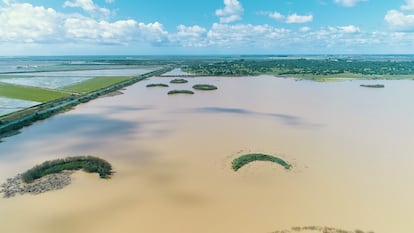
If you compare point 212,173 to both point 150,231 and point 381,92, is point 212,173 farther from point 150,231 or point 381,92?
point 381,92

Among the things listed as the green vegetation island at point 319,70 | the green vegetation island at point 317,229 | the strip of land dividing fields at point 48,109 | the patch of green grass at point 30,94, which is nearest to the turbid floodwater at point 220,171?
the green vegetation island at point 317,229

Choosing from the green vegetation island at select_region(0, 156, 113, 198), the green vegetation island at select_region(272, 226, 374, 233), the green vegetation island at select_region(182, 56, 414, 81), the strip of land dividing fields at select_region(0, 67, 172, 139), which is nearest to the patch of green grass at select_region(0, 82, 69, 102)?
the strip of land dividing fields at select_region(0, 67, 172, 139)

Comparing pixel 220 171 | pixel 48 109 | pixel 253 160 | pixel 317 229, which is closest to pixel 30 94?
pixel 48 109

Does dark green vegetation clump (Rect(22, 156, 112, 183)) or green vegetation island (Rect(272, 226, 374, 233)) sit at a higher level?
dark green vegetation clump (Rect(22, 156, 112, 183))

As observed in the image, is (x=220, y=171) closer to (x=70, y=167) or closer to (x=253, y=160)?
(x=253, y=160)

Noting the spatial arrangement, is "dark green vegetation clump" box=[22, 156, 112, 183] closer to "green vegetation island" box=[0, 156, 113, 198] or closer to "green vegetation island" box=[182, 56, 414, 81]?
"green vegetation island" box=[0, 156, 113, 198]

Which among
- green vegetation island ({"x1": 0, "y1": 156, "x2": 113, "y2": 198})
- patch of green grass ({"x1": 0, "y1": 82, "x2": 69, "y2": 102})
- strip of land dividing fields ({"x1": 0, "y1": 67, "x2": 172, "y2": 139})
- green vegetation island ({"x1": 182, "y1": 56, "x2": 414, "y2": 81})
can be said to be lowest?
green vegetation island ({"x1": 0, "y1": 156, "x2": 113, "y2": 198})

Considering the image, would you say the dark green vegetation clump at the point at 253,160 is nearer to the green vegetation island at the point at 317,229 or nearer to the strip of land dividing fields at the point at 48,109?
the green vegetation island at the point at 317,229

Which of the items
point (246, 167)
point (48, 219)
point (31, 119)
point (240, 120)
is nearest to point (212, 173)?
point (246, 167)
